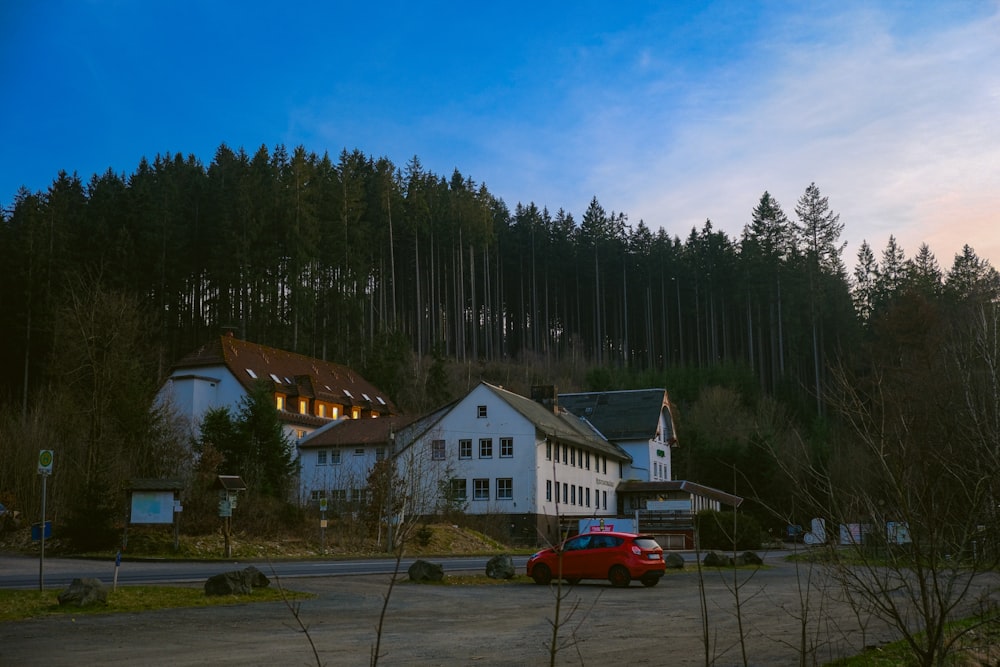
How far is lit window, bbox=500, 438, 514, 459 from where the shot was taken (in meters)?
60.6

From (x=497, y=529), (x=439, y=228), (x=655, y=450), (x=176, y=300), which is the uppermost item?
(x=439, y=228)

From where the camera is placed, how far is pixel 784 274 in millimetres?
95188

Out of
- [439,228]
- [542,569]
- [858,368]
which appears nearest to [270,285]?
[439,228]

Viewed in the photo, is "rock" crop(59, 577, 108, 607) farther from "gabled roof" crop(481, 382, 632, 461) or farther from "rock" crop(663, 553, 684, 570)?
"gabled roof" crop(481, 382, 632, 461)

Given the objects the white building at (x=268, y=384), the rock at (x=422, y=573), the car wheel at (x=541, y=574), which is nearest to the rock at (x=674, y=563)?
the car wheel at (x=541, y=574)

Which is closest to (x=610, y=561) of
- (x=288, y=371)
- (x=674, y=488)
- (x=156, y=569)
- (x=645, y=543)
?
(x=645, y=543)

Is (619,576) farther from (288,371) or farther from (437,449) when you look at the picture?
(288,371)

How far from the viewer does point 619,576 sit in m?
25.4

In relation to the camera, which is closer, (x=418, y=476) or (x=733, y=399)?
(x=418, y=476)

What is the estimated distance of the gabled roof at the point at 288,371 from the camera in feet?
Result: 224

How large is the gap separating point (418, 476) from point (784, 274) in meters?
62.8

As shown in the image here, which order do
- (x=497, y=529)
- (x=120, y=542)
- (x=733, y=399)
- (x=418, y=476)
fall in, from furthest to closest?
(x=733, y=399)
(x=497, y=529)
(x=418, y=476)
(x=120, y=542)

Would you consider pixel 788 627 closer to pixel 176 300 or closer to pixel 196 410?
pixel 196 410

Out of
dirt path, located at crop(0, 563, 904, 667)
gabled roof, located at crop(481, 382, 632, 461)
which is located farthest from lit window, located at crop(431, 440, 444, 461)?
dirt path, located at crop(0, 563, 904, 667)
